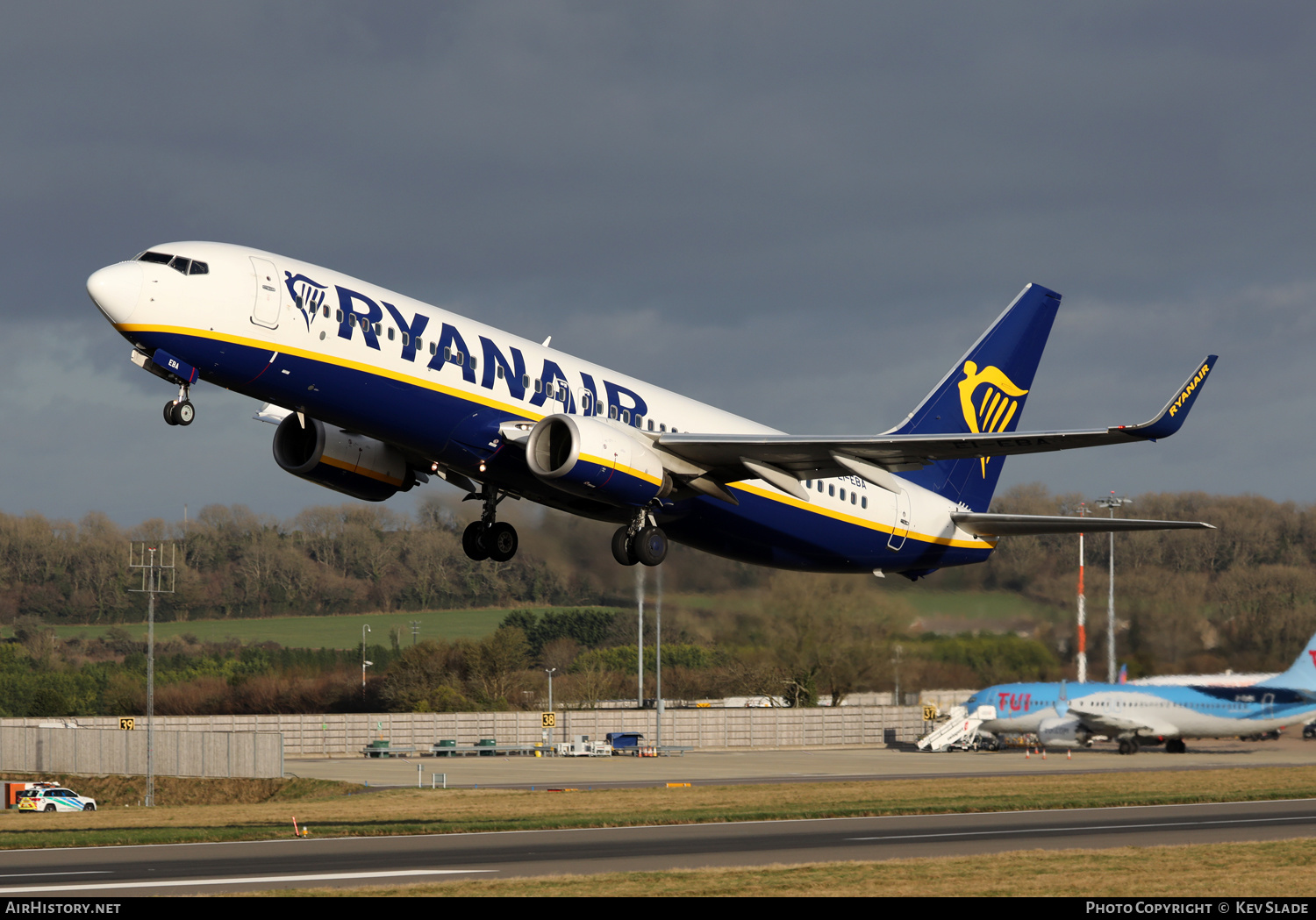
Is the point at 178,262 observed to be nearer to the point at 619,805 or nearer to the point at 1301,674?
the point at 619,805

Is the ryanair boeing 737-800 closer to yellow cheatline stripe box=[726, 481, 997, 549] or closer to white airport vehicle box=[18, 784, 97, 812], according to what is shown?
yellow cheatline stripe box=[726, 481, 997, 549]

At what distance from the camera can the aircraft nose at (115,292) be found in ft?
93.7

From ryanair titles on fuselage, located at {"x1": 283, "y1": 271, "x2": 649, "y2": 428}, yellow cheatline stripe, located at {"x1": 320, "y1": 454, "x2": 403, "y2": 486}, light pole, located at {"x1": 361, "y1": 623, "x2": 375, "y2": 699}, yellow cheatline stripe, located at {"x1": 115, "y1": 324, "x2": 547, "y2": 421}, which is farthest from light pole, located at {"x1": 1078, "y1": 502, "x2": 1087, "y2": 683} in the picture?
light pole, located at {"x1": 361, "y1": 623, "x2": 375, "y2": 699}

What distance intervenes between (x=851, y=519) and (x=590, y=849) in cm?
1166

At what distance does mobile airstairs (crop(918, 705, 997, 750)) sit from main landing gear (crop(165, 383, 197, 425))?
68981 millimetres

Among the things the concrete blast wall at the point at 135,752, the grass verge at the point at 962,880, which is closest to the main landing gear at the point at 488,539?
the grass verge at the point at 962,880

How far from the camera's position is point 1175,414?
106 ft

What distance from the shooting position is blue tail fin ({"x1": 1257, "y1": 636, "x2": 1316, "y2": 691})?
72.5 m

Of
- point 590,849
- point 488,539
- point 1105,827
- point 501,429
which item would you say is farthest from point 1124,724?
point 501,429

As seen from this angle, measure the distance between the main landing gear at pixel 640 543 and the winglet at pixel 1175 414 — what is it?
35.6ft

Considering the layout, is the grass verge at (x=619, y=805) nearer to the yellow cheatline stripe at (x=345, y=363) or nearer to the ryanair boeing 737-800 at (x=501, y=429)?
the ryanair boeing 737-800 at (x=501, y=429)

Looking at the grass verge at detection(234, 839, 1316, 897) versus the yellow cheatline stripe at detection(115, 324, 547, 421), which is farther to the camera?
the yellow cheatline stripe at detection(115, 324, 547, 421)

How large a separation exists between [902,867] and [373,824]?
22.7m
